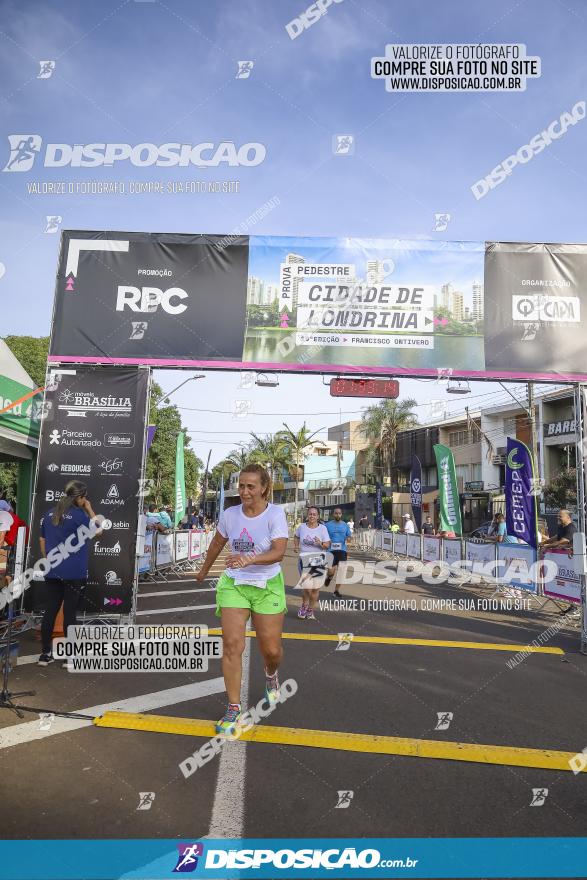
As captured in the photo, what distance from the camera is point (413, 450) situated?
176ft

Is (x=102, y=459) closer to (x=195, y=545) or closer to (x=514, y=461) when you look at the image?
(x=514, y=461)

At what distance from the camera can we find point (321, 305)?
8.70 meters

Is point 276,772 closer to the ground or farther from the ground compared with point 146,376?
closer to the ground

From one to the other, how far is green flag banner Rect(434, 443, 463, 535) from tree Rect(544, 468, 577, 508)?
67.9 ft

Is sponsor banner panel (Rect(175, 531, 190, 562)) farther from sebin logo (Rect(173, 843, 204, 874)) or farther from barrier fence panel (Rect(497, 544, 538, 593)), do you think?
sebin logo (Rect(173, 843, 204, 874))

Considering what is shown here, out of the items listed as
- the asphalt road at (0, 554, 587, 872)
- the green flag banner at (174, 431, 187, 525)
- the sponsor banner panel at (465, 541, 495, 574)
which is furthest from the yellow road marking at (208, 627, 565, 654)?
the green flag banner at (174, 431, 187, 525)

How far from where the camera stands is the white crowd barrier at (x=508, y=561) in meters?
10.4

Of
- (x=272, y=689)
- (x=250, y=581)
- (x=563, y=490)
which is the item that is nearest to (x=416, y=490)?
(x=563, y=490)

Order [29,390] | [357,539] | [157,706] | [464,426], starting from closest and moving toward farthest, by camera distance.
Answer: [157,706]
[29,390]
[357,539]
[464,426]

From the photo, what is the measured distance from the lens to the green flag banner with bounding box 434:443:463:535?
1705 cm

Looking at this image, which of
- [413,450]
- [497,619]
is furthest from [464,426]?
[497,619]

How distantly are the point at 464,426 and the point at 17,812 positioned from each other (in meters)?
48.7

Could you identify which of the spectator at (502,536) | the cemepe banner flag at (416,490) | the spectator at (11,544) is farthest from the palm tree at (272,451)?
the spectator at (11,544)

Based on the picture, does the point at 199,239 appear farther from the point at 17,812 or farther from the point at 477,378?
the point at 17,812
